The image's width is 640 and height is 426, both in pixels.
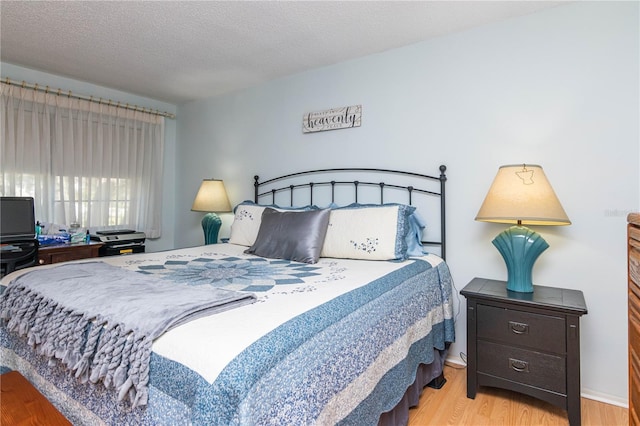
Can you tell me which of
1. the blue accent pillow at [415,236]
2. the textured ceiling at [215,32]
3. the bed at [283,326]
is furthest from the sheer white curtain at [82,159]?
the blue accent pillow at [415,236]

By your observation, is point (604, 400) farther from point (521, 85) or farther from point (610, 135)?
point (521, 85)

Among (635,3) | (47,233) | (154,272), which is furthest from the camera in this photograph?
(47,233)

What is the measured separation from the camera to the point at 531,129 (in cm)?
214

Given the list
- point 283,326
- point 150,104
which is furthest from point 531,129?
point 150,104

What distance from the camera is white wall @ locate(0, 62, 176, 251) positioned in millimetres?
3092

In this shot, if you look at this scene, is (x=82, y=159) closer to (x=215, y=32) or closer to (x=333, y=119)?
(x=215, y=32)

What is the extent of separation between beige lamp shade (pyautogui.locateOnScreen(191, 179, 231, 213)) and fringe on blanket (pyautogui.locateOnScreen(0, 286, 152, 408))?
6.77 ft

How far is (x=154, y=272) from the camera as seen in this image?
175 centimetres

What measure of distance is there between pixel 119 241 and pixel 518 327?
3365 millimetres

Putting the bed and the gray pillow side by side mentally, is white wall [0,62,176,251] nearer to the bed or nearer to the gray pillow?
the bed

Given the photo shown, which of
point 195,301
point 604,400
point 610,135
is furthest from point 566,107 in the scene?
point 195,301

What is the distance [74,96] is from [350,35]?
106 inches

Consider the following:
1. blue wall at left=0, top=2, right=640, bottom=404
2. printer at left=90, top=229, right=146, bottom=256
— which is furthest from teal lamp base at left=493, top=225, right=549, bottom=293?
printer at left=90, top=229, right=146, bottom=256

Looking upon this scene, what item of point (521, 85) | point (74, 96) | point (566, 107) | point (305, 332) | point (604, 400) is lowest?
point (604, 400)
